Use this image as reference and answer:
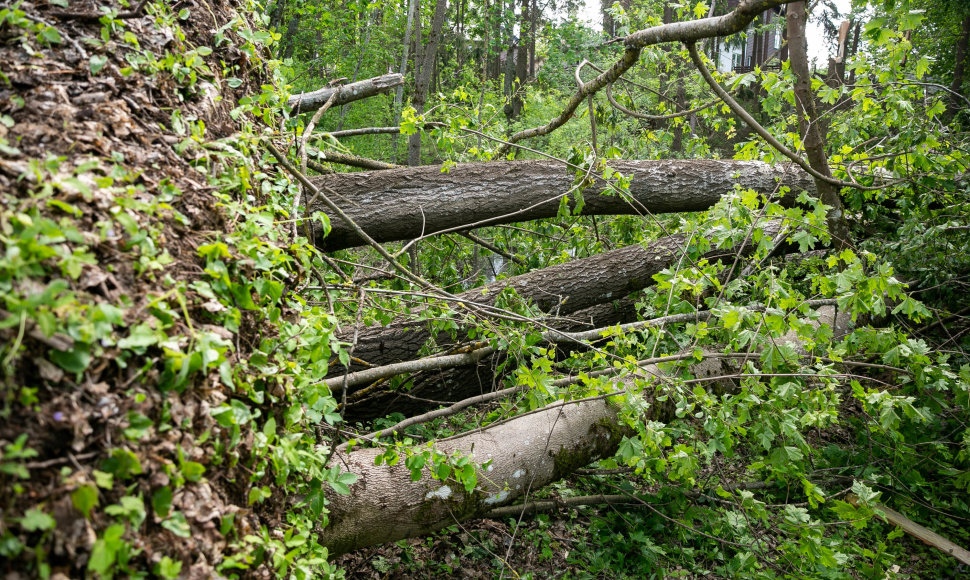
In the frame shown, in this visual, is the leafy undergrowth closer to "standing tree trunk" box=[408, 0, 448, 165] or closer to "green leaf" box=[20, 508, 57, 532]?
"green leaf" box=[20, 508, 57, 532]

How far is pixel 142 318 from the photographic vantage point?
4.11ft

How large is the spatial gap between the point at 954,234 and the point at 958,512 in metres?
1.80

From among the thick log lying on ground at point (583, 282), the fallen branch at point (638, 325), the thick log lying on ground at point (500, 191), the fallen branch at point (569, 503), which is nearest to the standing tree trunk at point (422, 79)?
the thick log lying on ground at point (500, 191)

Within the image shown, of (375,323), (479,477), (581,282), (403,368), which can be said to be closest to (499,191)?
(581,282)

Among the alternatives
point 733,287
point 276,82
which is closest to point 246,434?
point 276,82

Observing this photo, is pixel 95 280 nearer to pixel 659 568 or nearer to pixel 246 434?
pixel 246 434

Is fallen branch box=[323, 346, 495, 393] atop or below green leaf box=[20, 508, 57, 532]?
below

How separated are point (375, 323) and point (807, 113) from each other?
308cm

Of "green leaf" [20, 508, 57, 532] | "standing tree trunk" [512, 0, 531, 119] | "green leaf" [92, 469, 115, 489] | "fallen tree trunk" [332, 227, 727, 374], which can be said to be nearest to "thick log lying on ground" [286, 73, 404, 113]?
"fallen tree trunk" [332, 227, 727, 374]

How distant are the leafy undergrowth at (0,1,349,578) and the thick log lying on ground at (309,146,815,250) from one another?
1957 mm

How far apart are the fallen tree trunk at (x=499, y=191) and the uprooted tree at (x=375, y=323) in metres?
0.02

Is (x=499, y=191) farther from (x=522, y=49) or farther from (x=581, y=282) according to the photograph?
(x=522, y=49)

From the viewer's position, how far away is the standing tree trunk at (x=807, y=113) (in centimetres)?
386

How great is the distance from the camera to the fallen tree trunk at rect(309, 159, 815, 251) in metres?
4.09
